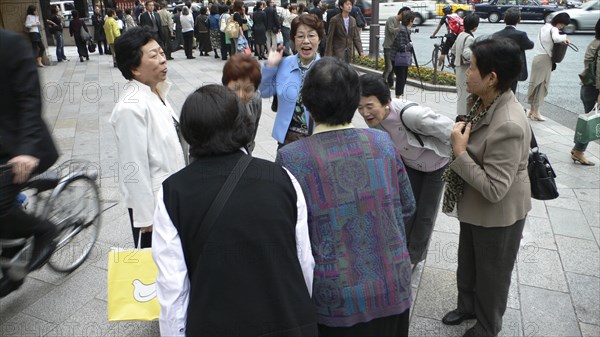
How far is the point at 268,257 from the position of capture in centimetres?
156

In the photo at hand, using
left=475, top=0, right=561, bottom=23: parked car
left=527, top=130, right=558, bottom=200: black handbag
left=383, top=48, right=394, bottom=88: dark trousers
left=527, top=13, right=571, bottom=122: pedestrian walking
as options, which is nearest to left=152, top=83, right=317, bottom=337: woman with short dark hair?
left=527, top=130, right=558, bottom=200: black handbag

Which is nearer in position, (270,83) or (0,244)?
(0,244)

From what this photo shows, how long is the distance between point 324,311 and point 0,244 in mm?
2246

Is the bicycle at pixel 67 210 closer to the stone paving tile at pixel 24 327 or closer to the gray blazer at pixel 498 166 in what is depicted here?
the stone paving tile at pixel 24 327

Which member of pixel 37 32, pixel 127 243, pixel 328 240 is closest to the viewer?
pixel 328 240

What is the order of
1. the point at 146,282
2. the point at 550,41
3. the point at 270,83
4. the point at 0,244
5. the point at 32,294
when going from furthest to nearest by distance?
the point at 550,41, the point at 270,83, the point at 32,294, the point at 0,244, the point at 146,282

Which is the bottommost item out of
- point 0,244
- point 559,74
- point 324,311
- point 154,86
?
point 559,74

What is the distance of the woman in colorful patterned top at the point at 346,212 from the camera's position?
1778 mm

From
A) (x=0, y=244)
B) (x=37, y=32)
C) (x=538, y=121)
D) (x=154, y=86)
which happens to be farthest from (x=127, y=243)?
(x=37, y=32)

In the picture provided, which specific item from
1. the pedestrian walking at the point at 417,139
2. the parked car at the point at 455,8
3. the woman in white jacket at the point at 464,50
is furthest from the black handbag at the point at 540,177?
the parked car at the point at 455,8

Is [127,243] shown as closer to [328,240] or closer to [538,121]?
[328,240]

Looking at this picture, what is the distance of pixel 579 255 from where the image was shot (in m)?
3.85

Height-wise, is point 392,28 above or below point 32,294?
above

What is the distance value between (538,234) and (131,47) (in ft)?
11.6
